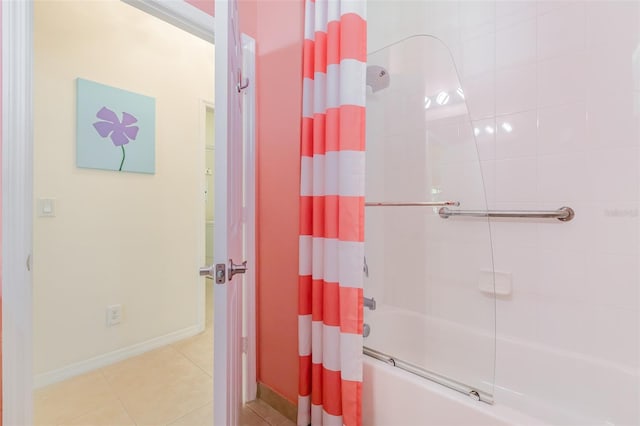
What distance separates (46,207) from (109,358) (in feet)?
3.55

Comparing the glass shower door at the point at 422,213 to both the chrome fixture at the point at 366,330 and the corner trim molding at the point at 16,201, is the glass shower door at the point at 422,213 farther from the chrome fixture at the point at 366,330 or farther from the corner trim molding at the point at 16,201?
the corner trim molding at the point at 16,201

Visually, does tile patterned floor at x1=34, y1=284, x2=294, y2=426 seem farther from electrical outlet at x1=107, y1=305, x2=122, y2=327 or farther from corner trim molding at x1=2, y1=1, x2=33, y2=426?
corner trim molding at x1=2, y1=1, x2=33, y2=426

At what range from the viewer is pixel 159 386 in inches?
71.8

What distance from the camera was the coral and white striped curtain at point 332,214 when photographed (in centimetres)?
117

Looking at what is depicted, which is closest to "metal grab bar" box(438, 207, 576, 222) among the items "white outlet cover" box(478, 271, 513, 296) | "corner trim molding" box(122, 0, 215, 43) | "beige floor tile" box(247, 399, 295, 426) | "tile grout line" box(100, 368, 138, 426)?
"white outlet cover" box(478, 271, 513, 296)

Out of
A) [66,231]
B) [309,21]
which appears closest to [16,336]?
[66,231]

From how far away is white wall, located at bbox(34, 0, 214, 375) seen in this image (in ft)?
5.97

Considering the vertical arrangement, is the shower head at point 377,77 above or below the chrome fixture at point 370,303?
above

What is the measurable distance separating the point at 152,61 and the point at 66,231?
1.35 metres

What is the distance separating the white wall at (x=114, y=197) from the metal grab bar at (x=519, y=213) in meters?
1.96

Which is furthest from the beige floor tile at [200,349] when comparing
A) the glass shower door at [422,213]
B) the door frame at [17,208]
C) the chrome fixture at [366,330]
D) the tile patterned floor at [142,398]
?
the glass shower door at [422,213]

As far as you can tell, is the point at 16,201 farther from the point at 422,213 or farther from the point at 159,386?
the point at 422,213

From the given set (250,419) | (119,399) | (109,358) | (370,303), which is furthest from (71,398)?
(370,303)

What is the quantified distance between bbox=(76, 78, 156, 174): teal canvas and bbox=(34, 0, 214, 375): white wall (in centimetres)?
5
